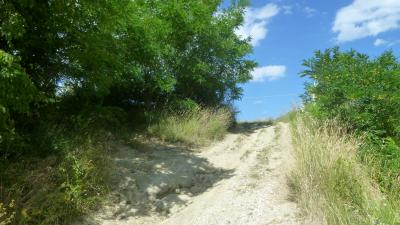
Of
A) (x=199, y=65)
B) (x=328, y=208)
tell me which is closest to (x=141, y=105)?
(x=199, y=65)

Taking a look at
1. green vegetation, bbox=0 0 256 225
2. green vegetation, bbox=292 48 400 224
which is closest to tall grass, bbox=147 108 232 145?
green vegetation, bbox=0 0 256 225

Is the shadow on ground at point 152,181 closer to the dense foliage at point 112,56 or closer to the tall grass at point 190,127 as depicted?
the tall grass at point 190,127

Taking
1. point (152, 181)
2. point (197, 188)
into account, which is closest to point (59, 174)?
point (152, 181)

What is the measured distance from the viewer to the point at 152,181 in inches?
348

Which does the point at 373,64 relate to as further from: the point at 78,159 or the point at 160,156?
the point at 78,159

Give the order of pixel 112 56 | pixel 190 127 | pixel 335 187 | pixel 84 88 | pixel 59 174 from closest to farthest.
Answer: pixel 335 187 → pixel 59 174 → pixel 112 56 → pixel 84 88 → pixel 190 127

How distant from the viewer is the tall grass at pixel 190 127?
41.6 feet

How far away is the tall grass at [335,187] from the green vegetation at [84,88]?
3.51 meters

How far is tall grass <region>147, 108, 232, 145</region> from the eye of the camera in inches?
499

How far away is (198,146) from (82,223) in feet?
19.5

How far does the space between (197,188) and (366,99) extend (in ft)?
13.4

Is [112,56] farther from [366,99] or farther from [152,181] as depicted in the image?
[366,99]

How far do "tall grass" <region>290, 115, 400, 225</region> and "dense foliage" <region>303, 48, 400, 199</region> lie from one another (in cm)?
79

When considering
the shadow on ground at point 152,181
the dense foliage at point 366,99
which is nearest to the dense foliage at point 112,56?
the shadow on ground at point 152,181
